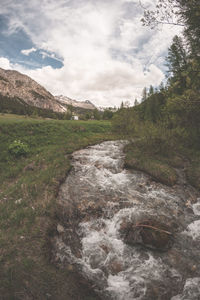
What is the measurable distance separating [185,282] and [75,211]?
451 cm

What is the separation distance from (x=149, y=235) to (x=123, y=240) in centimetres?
100

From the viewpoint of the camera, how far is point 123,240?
18.3 feet

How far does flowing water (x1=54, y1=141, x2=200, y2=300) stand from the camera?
4305mm

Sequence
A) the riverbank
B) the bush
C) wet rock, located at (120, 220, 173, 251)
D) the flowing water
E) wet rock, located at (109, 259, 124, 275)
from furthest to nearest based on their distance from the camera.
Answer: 1. the bush
2. the riverbank
3. wet rock, located at (120, 220, 173, 251)
4. wet rock, located at (109, 259, 124, 275)
5. the flowing water

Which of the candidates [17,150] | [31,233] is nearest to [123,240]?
[31,233]

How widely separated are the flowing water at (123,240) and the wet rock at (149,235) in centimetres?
15

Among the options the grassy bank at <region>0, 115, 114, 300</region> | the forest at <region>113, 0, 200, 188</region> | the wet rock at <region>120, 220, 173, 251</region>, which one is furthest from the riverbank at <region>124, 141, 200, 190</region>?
the grassy bank at <region>0, 115, 114, 300</region>

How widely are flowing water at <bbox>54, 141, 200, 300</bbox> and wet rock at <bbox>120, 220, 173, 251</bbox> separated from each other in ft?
0.49

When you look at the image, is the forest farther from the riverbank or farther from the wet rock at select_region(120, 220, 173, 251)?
the wet rock at select_region(120, 220, 173, 251)

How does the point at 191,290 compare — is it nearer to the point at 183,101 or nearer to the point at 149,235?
the point at 149,235

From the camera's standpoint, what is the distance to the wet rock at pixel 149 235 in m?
5.20

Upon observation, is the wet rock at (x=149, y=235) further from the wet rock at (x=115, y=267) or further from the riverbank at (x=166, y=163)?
the riverbank at (x=166, y=163)

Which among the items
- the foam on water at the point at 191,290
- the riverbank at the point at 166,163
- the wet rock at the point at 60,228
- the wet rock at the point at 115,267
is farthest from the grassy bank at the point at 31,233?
the riverbank at the point at 166,163

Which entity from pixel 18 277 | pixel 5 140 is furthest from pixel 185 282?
pixel 5 140
